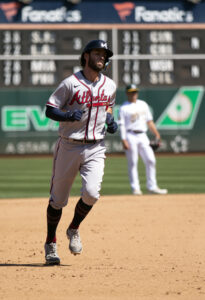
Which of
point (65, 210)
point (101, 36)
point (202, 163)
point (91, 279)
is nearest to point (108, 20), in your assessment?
point (101, 36)

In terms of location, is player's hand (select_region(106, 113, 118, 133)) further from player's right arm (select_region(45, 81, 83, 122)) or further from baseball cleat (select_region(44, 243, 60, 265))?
baseball cleat (select_region(44, 243, 60, 265))

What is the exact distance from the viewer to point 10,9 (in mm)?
20859

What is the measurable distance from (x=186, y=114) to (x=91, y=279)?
1748 centimetres

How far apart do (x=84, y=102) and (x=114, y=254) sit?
1.40 metres

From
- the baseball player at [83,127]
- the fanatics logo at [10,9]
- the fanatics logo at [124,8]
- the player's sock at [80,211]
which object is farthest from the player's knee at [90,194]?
the fanatics logo at [124,8]

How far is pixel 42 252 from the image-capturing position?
6238mm

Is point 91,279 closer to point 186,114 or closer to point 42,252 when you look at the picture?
point 42,252

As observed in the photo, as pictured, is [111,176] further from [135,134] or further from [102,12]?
[102,12]

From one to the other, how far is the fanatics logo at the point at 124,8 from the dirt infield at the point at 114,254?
12.4 m

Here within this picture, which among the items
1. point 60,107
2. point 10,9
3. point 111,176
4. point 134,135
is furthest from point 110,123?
point 10,9

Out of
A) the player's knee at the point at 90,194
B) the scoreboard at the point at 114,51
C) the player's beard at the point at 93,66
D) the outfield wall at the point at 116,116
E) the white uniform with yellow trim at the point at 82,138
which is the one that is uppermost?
the player's beard at the point at 93,66

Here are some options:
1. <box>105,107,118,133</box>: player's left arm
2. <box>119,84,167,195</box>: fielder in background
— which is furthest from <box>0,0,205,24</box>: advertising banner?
<box>105,107,118,133</box>: player's left arm

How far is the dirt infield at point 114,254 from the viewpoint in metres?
4.54

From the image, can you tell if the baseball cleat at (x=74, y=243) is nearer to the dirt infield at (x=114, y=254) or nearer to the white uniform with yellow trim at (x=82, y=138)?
the dirt infield at (x=114, y=254)
